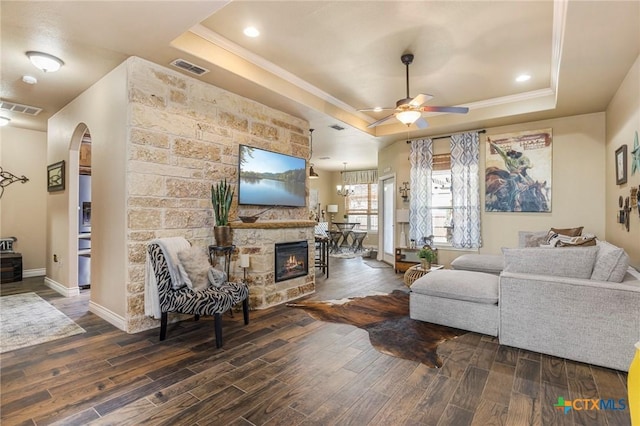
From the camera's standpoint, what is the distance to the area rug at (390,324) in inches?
106

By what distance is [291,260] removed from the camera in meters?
4.31

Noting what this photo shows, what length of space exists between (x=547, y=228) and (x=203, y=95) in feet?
17.5

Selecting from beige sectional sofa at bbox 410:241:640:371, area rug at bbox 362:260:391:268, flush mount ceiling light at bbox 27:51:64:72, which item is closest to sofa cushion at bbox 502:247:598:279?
beige sectional sofa at bbox 410:241:640:371

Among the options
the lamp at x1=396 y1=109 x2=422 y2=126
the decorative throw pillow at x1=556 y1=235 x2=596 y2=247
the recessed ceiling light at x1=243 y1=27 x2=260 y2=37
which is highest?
the recessed ceiling light at x1=243 y1=27 x2=260 y2=37

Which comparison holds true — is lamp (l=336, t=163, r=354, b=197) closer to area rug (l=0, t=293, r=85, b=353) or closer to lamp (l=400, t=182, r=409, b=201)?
lamp (l=400, t=182, r=409, b=201)

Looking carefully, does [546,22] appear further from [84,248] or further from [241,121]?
[84,248]

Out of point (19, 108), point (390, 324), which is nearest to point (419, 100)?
point (390, 324)

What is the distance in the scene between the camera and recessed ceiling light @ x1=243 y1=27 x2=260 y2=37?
3.06 meters

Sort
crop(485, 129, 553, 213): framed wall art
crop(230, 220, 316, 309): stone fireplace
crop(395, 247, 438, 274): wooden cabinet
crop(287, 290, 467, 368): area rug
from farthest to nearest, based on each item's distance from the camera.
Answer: crop(395, 247, 438, 274): wooden cabinet
crop(485, 129, 553, 213): framed wall art
crop(230, 220, 316, 309): stone fireplace
crop(287, 290, 467, 368): area rug

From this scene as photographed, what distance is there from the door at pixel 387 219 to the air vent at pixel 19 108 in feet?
20.7

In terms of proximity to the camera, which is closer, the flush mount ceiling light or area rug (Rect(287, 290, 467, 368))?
area rug (Rect(287, 290, 467, 368))

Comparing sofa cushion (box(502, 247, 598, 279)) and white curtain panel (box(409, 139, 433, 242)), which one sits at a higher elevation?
white curtain panel (box(409, 139, 433, 242))

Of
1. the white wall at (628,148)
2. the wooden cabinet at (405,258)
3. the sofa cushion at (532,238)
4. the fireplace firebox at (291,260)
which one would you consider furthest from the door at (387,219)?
the white wall at (628,148)

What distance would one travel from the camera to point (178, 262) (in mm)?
2916
